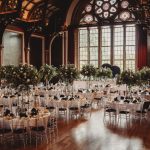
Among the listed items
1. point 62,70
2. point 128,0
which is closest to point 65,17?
point 128,0

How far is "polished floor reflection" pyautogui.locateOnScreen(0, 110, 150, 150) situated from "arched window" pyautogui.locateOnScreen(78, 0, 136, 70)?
501 inches

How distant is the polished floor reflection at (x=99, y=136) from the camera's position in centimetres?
807

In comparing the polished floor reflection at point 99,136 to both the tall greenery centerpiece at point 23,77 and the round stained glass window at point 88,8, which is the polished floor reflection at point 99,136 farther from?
the round stained glass window at point 88,8

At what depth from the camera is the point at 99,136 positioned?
9.12 m

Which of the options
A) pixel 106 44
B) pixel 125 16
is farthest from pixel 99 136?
pixel 125 16

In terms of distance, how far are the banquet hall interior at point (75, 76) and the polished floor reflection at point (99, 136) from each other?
3cm

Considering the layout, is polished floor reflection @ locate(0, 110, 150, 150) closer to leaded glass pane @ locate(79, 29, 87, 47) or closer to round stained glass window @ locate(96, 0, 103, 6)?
leaded glass pane @ locate(79, 29, 87, 47)

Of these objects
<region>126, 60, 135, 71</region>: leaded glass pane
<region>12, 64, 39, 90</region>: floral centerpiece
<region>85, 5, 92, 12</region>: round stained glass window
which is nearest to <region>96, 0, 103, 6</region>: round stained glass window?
<region>85, 5, 92, 12</region>: round stained glass window

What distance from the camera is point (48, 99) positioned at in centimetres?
1253

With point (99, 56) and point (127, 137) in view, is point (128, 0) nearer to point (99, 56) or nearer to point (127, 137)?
point (99, 56)

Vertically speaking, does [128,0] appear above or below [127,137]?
above

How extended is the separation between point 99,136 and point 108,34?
1624 cm

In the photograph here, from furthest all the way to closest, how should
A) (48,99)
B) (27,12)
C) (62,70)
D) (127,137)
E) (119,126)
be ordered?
(27,12)
(62,70)
(48,99)
(119,126)
(127,137)

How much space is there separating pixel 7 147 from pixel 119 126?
4.35 m
